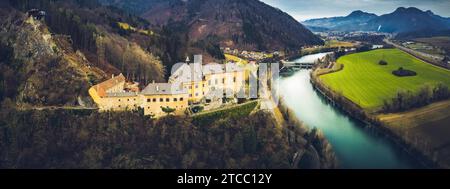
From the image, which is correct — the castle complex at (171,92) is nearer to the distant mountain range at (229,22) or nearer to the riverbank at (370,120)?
the riverbank at (370,120)

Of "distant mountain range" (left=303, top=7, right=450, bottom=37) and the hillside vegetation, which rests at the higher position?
"distant mountain range" (left=303, top=7, right=450, bottom=37)

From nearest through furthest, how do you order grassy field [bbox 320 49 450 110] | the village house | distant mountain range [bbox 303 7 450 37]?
the village house → grassy field [bbox 320 49 450 110] → distant mountain range [bbox 303 7 450 37]

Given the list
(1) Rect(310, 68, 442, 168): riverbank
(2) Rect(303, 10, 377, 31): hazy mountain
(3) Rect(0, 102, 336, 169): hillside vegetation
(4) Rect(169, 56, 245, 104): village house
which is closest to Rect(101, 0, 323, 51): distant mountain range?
(1) Rect(310, 68, 442, 168): riverbank

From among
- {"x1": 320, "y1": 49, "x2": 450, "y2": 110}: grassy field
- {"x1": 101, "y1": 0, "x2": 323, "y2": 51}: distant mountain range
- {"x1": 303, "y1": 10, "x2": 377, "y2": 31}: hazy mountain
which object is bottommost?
{"x1": 320, "y1": 49, "x2": 450, "y2": 110}: grassy field

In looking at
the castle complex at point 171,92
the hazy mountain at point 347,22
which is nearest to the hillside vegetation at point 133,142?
the castle complex at point 171,92

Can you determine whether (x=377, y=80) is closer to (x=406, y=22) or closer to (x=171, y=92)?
(x=171, y=92)

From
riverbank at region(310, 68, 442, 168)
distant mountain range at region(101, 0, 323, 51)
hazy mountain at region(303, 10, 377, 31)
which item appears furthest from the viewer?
hazy mountain at region(303, 10, 377, 31)

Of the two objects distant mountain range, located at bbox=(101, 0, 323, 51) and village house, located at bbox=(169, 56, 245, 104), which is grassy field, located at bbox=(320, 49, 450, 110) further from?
distant mountain range, located at bbox=(101, 0, 323, 51)
